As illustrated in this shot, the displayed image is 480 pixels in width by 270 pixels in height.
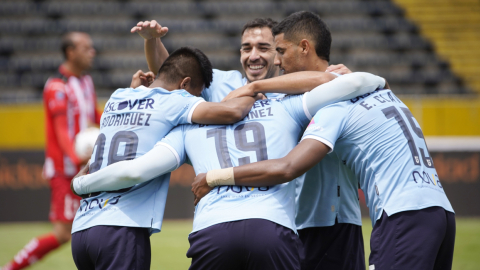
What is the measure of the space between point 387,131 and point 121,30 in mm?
12994

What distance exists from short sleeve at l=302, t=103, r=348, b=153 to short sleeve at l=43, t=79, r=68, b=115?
159 inches

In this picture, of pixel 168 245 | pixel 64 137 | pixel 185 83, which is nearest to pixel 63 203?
pixel 64 137

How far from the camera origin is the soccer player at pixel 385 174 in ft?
9.04

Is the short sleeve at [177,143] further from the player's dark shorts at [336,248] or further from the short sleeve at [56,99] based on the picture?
the short sleeve at [56,99]

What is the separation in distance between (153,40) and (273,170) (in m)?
2.08

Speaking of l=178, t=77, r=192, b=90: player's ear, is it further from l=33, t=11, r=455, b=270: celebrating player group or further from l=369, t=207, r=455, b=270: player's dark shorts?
l=369, t=207, r=455, b=270: player's dark shorts

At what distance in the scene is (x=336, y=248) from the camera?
136 inches

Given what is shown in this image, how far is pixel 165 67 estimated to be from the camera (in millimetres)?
3459

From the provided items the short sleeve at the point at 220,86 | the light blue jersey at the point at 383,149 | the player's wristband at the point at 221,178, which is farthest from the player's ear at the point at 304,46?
the player's wristband at the point at 221,178

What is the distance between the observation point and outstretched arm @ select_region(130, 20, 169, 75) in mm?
4066

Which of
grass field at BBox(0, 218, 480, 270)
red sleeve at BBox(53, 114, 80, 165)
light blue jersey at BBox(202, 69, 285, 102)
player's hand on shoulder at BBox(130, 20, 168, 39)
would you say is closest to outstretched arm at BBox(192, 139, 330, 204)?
light blue jersey at BBox(202, 69, 285, 102)

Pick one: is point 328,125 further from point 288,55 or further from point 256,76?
point 256,76

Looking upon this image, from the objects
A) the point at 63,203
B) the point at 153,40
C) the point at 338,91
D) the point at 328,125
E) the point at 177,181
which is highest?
the point at 153,40

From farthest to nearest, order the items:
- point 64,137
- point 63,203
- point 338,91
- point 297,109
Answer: point 64,137, point 63,203, point 297,109, point 338,91
